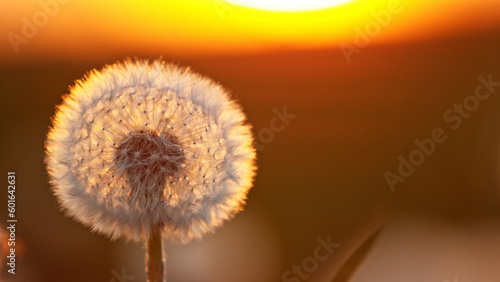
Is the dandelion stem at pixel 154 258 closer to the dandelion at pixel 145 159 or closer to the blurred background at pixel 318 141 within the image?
the dandelion at pixel 145 159

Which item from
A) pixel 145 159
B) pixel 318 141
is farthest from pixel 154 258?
pixel 318 141

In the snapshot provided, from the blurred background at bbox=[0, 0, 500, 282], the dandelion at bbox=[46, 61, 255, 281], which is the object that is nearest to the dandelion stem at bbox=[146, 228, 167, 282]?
the dandelion at bbox=[46, 61, 255, 281]

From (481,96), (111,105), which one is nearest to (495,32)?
(481,96)

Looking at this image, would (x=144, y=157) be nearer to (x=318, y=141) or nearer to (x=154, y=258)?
(x=154, y=258)

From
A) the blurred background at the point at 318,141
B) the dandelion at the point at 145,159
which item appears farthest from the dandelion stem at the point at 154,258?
the blurred background at the point at 318,141

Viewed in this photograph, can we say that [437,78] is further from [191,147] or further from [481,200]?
[191,147]

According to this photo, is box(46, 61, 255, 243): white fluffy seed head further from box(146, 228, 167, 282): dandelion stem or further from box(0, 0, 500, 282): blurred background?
box(0, 0, 500, 282): blurred background
